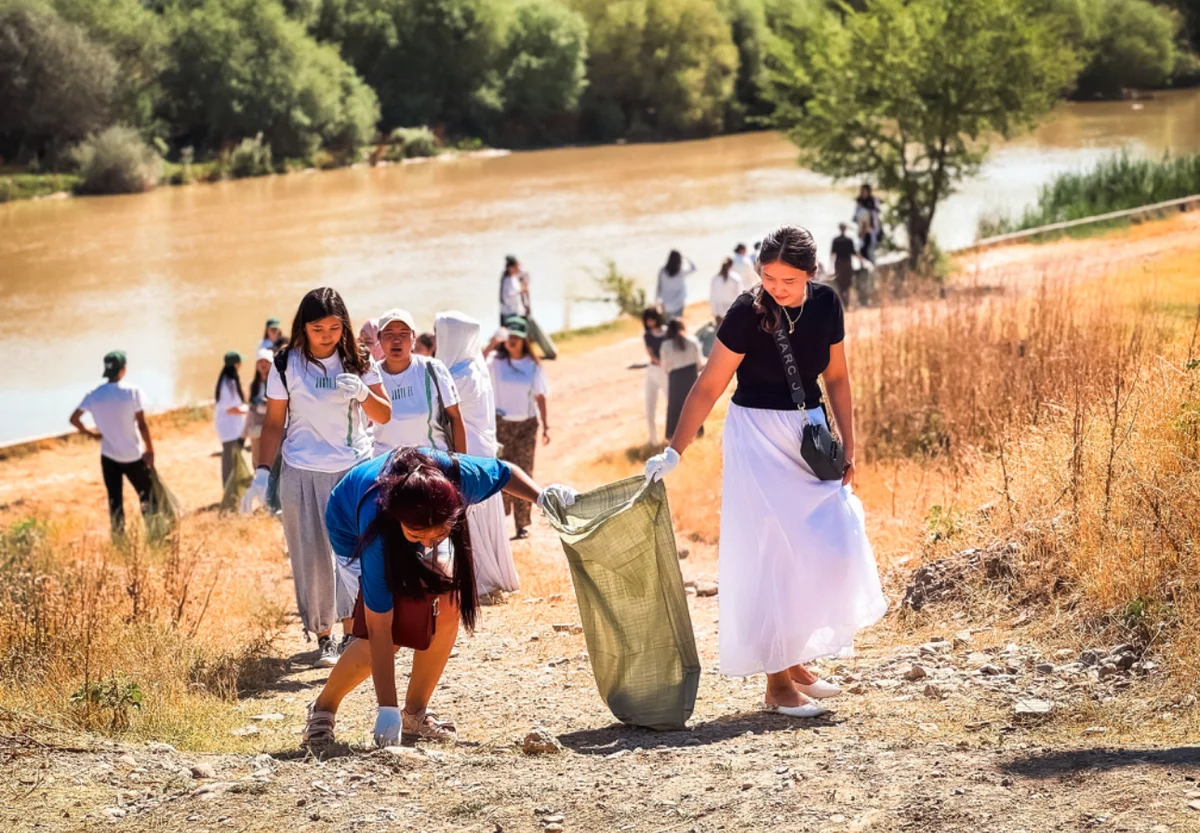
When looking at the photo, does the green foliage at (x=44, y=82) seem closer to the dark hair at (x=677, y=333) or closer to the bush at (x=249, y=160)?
the bush at (x=249, y=160)

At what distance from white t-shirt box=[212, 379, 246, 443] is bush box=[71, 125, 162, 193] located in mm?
39910

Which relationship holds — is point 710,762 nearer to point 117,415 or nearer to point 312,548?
point 312,548

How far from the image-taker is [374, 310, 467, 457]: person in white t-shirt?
23.2ft

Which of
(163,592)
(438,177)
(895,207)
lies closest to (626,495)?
(163,592)

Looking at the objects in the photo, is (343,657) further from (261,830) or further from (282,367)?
(282,367)

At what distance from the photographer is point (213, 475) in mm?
15648

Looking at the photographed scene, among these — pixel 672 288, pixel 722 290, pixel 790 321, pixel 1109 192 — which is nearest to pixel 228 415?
pixel 722 290

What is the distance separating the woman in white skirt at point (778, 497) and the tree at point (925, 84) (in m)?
19.9

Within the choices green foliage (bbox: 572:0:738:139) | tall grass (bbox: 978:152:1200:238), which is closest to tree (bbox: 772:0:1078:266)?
tall grass (bbox: 978:152:1200:238)

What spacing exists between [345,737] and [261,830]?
→ 129cm

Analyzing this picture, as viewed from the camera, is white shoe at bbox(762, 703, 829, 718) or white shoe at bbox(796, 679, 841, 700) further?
white shoe at bbox(796, 679, 841, 700)

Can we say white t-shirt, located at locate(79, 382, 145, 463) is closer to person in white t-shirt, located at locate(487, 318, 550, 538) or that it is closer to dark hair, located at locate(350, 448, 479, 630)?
person in white t-shirt, located at locate(487, 318, 550, 538)

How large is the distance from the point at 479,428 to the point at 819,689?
335cm

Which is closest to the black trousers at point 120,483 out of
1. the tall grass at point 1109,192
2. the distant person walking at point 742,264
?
the distant person walking at point 742,264
